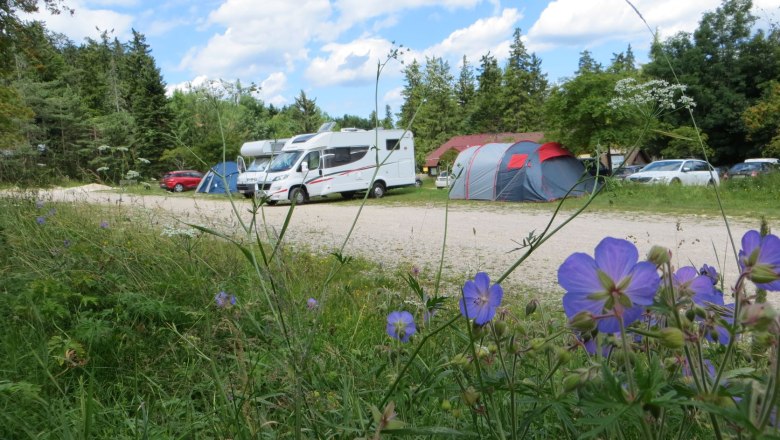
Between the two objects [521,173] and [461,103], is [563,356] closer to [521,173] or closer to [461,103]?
[521,173]

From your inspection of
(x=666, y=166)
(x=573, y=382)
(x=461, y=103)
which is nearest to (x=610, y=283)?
(x=573, y=382)

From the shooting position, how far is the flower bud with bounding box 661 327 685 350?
488mm

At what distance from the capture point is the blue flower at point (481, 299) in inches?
29.3

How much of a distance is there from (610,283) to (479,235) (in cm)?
823

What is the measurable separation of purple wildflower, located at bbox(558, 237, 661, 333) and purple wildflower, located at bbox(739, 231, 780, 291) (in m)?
0.09

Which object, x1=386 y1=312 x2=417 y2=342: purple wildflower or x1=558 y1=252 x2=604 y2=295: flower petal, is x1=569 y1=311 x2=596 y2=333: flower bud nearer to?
x1=558 y1=252 x2=604 y2=295: flower petal

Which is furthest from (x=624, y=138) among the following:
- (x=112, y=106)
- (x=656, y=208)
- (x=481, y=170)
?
(x=112, y=106)

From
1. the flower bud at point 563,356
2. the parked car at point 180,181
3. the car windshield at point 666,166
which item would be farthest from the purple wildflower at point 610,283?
the parked car at point 180,181

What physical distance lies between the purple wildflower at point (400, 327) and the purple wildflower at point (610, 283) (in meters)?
0.72

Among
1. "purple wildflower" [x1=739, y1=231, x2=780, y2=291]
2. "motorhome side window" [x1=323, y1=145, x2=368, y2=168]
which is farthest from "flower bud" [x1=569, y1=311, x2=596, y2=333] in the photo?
"motorhome side window" [x1=323, y1=145, x2=368, y2=168]

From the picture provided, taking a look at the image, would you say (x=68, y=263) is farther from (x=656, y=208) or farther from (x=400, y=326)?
(x=656, y=208)

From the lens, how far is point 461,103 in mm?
50469

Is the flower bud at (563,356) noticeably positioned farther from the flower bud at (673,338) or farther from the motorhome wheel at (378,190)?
the motorhome wheel at (378,190)

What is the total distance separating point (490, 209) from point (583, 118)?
22.9ft
